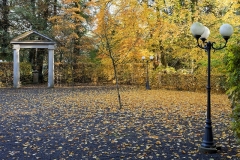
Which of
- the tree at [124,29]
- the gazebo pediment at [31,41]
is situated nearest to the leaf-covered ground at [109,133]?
the tree at [124,29]

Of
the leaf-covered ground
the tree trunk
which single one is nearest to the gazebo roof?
the tree trunk

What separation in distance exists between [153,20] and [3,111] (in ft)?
36.1

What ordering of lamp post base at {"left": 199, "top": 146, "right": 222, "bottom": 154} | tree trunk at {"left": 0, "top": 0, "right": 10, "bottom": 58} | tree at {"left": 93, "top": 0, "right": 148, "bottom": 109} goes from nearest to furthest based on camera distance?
lamp post base at {"left": 199, "top": 146, "right": 222, "bottom": 154}, tree at {"left": 93, "top": 0, "right": 148, "bottom": 109}, tree trunk at {"left": 0, "top": 0, "right": 10, "bottom": 58}

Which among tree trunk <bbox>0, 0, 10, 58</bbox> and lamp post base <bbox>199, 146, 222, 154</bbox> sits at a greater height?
tree trunk <bbox>0, 0, 10, 58</bbox>

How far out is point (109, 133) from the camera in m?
6.09

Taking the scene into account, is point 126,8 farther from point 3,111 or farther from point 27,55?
point 27,55

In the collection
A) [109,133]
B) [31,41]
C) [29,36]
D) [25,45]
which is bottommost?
[109,133]

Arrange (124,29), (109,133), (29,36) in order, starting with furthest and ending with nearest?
1. (29,36)
2. (124,29)
3. (109,133)

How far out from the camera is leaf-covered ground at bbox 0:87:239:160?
4.66 meters

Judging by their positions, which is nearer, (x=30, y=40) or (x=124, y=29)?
(x=124, y=29)

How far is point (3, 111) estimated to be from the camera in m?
9.08

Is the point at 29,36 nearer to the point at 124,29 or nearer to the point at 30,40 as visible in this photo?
the point at 30,40

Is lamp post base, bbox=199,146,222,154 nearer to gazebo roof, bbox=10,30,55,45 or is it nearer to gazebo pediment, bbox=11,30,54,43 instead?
gazebo roof, bbox=10,30,55,45

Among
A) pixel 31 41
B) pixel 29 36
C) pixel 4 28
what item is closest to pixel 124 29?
pixel 31 41
